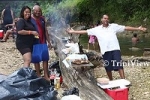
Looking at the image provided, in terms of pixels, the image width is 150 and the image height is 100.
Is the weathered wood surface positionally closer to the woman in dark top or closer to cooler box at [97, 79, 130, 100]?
cooler box at [97, 79, 130, 100]

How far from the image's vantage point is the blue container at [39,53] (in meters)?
7.46

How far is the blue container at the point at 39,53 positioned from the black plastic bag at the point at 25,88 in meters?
2.05

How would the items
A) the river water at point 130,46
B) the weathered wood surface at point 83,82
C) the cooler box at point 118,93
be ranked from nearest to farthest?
the weathered wood surface at point 83,82, the cooler box at point 118,93, the river water at point 130,46

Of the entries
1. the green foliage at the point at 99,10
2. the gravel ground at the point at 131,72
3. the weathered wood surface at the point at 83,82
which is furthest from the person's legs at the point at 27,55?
the green foliage at the point at 99,10

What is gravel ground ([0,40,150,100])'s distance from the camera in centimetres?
789

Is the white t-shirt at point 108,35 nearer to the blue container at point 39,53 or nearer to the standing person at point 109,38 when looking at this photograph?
the standing person at point 109,38

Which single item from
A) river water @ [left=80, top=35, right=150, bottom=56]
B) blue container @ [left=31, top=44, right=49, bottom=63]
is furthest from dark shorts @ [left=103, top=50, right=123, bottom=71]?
river water @ [left=80, top=35, right=150, bottom=56]

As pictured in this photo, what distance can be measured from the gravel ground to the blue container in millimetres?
1836

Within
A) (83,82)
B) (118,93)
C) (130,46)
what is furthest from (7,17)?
(118,93)

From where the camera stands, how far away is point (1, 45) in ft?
49.4

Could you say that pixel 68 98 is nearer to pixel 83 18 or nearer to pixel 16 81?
pixel 16 81

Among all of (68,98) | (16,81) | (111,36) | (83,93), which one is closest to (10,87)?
(16,81)

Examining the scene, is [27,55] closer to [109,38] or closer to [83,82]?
[83,82]

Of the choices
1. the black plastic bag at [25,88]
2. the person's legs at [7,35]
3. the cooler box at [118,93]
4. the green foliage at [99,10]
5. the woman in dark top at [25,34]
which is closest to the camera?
the black plastic bag at [25,88]
